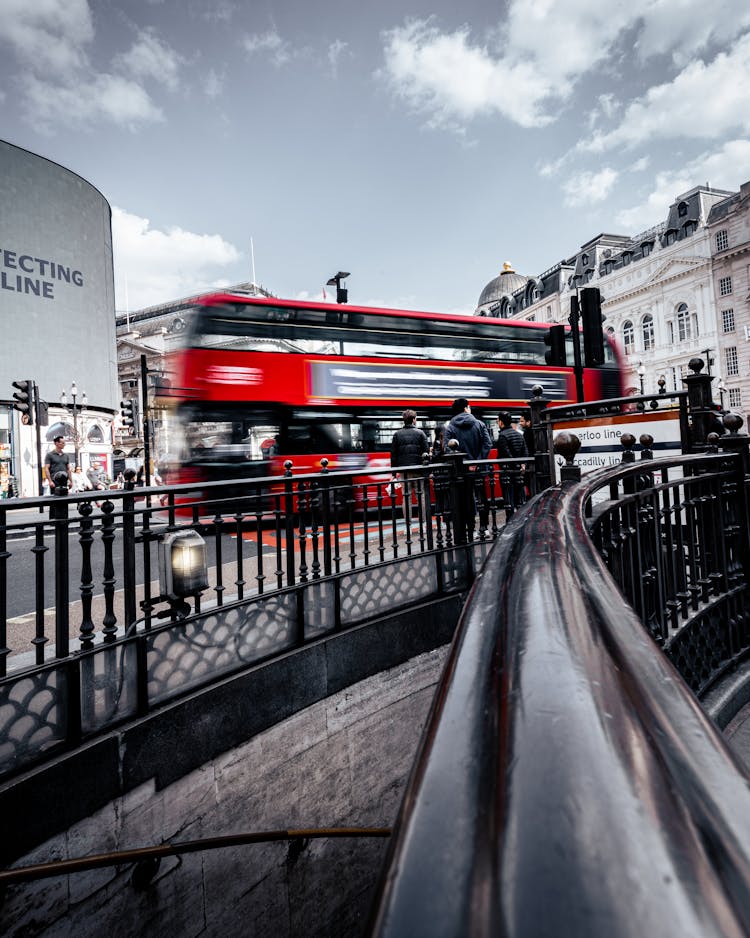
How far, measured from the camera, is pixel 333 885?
144 inches

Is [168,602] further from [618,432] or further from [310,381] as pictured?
[310,381]

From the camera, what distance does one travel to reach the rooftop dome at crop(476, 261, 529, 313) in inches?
2410

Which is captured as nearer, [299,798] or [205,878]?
[205,878]

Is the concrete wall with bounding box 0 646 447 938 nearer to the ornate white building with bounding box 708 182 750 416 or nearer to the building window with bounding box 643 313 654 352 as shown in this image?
the ornate white building with bounding box 708 182 750 416

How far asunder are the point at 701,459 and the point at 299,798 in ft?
11.5

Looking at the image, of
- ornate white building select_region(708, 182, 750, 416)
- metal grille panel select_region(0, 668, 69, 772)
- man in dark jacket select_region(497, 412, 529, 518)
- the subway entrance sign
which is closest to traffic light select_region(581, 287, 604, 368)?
man in dark jacket select_region(497, 412, 529, 518)

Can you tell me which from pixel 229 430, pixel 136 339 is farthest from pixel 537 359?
pixel 136 339

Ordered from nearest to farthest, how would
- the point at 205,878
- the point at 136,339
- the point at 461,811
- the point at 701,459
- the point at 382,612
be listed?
the point at 461,811, the point at 205,878, the point at 701,459, the point at 382,612, the point at 136,339

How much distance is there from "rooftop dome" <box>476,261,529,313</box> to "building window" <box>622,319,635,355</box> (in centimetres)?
1918

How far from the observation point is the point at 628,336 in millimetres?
43156

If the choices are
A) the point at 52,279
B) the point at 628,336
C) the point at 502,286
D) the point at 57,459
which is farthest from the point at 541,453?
the point at 502,286

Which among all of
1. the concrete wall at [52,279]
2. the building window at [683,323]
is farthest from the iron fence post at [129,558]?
the building window at [683,323]

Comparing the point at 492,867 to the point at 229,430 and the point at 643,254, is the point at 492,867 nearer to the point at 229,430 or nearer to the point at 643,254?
the point at 229,430

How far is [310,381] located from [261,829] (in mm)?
7612
